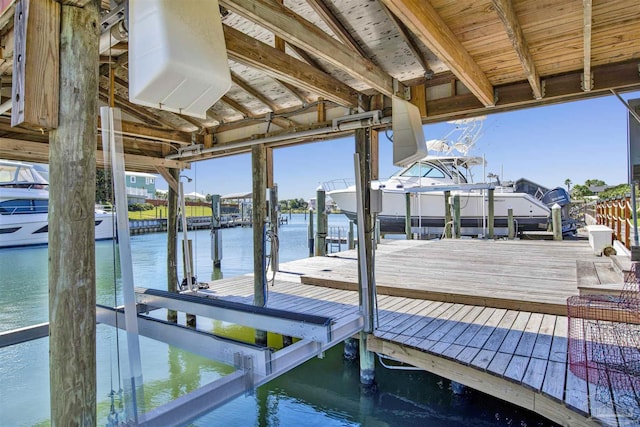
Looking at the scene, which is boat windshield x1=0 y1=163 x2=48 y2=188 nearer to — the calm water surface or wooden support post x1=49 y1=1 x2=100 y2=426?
the calm water surface

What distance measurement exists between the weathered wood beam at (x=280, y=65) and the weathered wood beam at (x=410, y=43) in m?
0.73

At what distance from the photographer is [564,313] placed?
152 inches

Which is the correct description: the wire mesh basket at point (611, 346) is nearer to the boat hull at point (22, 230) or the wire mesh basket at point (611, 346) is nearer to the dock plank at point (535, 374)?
the dock plank at point (535, 374)

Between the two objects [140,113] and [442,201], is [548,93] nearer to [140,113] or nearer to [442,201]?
[140,113]

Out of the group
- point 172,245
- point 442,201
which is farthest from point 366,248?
point 442,201

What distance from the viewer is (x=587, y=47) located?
229 centimetres

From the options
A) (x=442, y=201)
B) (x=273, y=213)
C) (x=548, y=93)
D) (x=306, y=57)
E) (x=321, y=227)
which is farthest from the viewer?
(x=442, y=201)

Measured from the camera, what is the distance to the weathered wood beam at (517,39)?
1.94 meters

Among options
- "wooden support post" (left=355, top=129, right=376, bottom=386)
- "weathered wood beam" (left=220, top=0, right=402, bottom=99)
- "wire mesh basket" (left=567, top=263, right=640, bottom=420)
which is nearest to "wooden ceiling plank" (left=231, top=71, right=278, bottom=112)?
"wooden support post" (left=355, top=129, right=376, bottom=386)

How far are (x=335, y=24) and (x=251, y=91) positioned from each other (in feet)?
5.08

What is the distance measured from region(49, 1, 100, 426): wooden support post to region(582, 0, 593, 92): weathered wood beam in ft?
7.63

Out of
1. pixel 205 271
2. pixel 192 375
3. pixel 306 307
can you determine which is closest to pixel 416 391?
pixel 306 307

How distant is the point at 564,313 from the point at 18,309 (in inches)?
363

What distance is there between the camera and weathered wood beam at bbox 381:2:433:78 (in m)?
2.62
